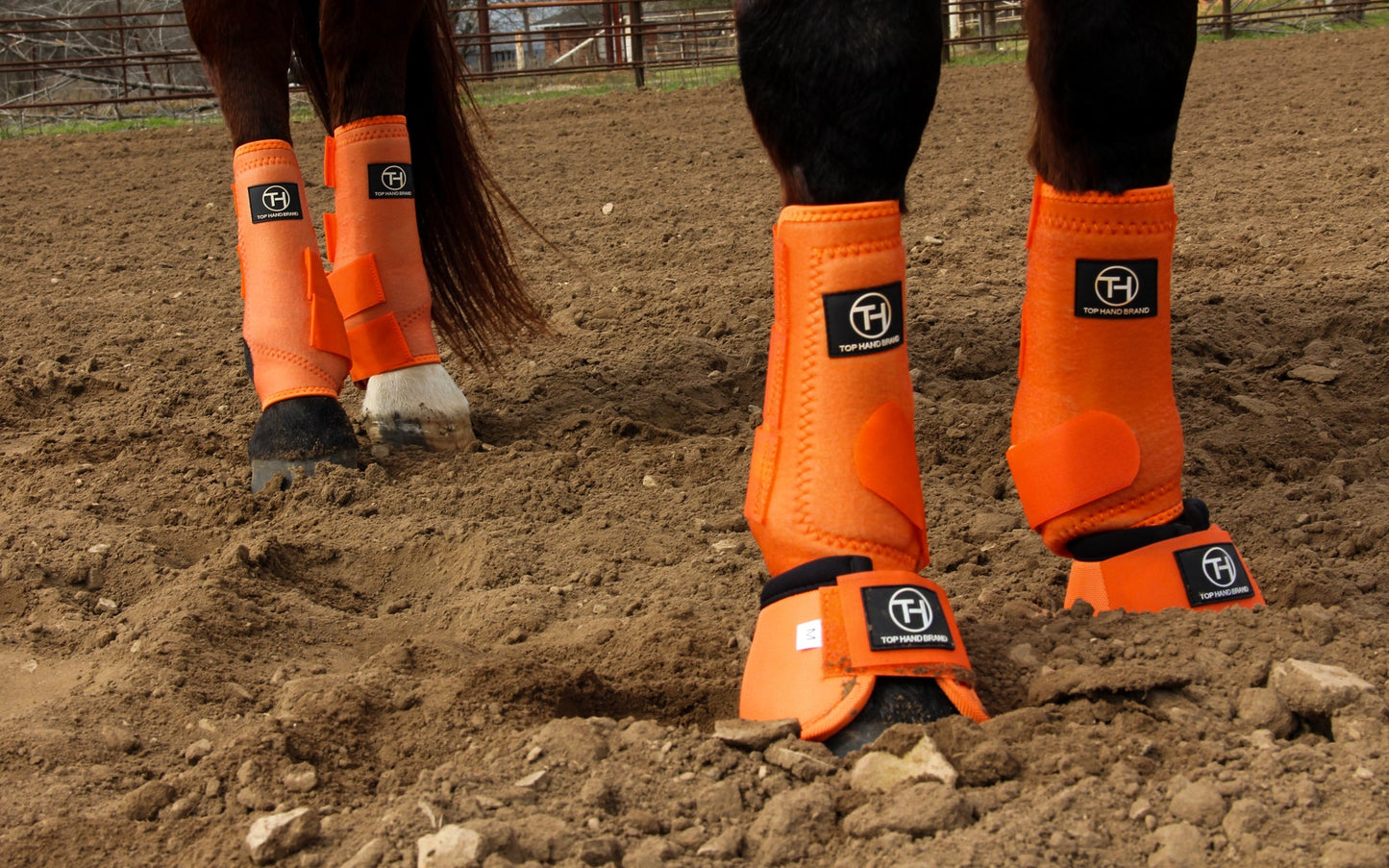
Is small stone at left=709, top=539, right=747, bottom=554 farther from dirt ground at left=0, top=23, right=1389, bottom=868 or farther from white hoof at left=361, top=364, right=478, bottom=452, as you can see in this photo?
white hoof at left=361, top=364, right=478, bottom=452

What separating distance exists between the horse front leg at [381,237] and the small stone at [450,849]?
150 centimetres

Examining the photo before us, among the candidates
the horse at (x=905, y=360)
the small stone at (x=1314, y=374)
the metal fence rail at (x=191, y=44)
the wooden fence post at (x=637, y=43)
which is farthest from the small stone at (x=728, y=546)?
the wooden fence post at (x=637, y=43)

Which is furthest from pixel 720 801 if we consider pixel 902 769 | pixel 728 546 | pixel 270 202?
pixel 270 202

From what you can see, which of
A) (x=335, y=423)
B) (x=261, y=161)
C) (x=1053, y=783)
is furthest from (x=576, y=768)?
(x=261, y=161)

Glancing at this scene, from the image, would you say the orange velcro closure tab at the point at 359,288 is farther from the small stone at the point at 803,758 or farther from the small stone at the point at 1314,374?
the small stone at the point at 1314,374

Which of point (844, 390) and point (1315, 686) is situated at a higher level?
point (844, 390)

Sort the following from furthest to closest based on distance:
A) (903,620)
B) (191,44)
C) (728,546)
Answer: (191,44)
(728,546)
(903,620)

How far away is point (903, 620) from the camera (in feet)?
4.00

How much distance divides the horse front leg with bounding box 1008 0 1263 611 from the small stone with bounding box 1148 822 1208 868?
0.46 metres

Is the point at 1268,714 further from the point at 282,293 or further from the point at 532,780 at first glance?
the point at 282,293

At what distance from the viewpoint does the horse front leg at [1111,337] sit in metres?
1.35

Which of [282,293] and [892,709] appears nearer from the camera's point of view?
[892,709]

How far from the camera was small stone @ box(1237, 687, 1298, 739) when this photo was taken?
1.13m

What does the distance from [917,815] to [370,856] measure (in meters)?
0.46
